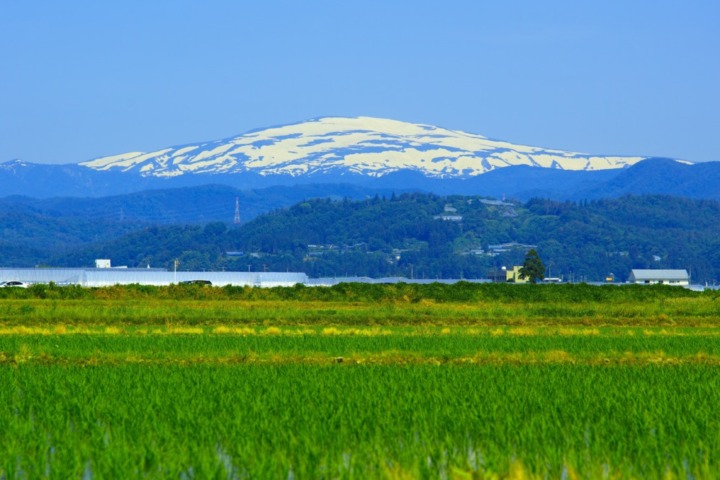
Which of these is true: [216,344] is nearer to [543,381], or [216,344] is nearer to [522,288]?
[543,381]

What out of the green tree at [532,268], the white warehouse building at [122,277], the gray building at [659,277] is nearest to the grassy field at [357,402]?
the white warehouse building at [122,277]

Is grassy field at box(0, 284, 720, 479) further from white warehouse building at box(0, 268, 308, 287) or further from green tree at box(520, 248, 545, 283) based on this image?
green tree at box(520, 248, 545, 283)

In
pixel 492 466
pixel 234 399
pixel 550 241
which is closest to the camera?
pixel 492 466

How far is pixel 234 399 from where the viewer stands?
17.6 metres

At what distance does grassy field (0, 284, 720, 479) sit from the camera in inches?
492

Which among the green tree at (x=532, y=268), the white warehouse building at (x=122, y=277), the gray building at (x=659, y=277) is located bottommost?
the gray building at (x=659, y=277)

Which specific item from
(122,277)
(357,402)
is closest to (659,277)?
(122,277)

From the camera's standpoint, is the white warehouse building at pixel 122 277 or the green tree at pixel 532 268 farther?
the green tree at pixel 532 268

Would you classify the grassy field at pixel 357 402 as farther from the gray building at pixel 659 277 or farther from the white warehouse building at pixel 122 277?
the gray building at pixel 659 277

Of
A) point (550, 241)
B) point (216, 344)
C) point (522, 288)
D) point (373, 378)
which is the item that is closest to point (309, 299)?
point (522, 288)

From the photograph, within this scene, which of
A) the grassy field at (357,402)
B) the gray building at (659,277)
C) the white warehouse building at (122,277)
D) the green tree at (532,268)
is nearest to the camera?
the grassy field at (357,402)

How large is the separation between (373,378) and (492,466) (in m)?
8.69

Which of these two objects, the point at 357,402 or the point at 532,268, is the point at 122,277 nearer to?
the point at 532,268

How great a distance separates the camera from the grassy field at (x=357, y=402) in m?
12.5
